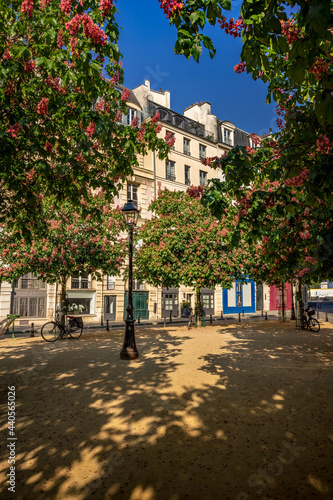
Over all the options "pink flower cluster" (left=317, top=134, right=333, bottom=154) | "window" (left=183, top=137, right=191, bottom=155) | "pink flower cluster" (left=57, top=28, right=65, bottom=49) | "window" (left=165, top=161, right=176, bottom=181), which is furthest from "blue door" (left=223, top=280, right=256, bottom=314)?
"pink flower cluster" (left=57, top=28, right=65, bottom=49)

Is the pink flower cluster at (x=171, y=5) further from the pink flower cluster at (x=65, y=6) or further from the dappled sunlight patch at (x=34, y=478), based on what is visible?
the dappled sunlight patch at (x=34, y=478)

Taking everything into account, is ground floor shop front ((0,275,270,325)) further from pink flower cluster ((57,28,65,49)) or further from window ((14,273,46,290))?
pink flower cluster ((57,28,65,49))

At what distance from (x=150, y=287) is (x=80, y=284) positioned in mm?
6163

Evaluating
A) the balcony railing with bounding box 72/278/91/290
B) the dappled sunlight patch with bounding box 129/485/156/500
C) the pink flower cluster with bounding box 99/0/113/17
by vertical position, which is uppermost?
the pink flower cluster with bounding box 99/0/113/17

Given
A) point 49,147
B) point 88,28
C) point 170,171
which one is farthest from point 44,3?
point 170,171

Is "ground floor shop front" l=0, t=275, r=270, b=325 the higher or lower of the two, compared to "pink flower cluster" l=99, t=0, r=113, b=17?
lower

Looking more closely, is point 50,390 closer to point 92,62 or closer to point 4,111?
point 4,111

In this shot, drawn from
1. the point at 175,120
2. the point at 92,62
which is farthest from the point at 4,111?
the point at 175,120

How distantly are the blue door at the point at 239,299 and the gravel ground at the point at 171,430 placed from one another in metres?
24.7

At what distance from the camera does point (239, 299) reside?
34969 millimetres

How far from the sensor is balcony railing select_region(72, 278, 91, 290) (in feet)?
81.6

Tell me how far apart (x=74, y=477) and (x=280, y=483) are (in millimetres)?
2276

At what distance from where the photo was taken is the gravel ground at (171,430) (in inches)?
134

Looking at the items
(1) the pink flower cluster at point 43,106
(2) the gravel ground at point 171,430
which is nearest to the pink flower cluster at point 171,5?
(1) the pink flower cluster at point 43,106
